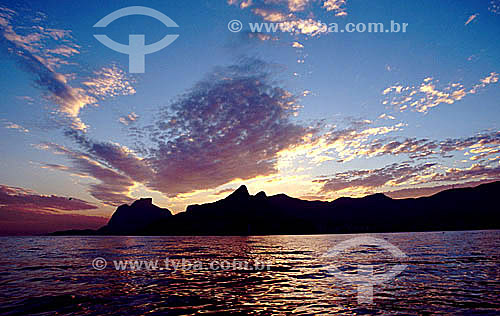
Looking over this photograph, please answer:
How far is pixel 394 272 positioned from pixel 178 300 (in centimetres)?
2259

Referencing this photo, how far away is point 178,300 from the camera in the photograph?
17609 millimetres

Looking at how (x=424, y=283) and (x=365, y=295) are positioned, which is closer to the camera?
(x=365, y=295)

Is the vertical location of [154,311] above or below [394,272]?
above

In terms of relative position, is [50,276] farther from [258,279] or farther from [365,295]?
[365,295]

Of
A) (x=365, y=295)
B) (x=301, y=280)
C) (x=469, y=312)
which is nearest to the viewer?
(x=469, y=312)

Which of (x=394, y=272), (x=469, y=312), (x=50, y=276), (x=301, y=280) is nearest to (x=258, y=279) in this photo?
(x=301, y=280)

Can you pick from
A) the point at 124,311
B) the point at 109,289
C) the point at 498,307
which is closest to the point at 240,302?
the point at 124,311

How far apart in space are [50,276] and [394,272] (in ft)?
118

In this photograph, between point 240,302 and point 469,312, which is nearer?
point 469,312

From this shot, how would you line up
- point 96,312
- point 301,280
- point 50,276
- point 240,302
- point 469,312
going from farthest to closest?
point 50,276
point 301,280
point 240,302
point 96,312
point 469,312

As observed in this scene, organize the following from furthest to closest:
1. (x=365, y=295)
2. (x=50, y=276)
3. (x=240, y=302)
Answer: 1. (x=50, y=276)
2. (x=365, y=295)
3. (x=240, y=302)

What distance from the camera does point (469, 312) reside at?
559 inches

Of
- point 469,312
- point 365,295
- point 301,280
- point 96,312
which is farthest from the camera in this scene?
point 301,280

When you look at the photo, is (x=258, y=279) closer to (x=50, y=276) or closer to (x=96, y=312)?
(x=96, y=312)
